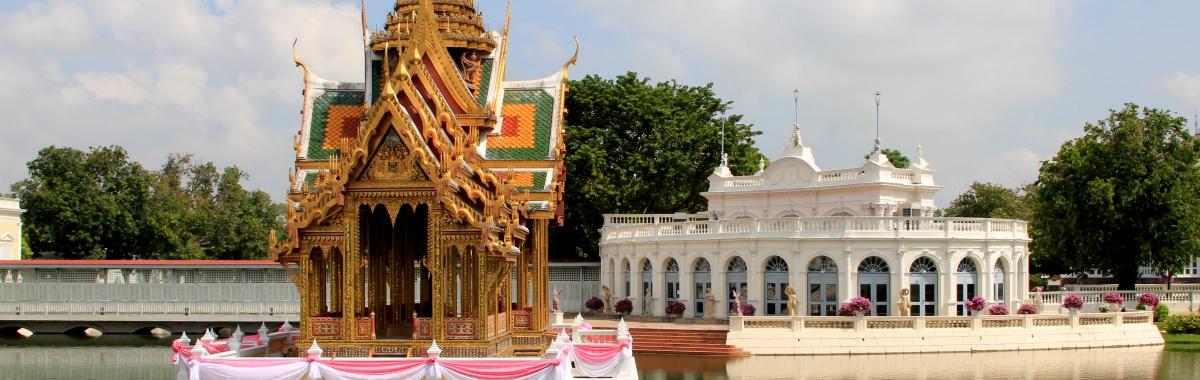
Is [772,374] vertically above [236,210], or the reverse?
[236,210]

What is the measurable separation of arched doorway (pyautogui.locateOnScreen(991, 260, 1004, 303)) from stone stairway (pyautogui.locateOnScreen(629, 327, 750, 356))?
340 inches

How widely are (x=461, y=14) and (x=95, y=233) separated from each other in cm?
3608

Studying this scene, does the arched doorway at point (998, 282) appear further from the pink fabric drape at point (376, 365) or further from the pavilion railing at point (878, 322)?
the pink fabric drape at point (376, 365)

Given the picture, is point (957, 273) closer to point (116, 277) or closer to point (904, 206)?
point (904, 206)

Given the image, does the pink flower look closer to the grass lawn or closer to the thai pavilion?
the grass lawn

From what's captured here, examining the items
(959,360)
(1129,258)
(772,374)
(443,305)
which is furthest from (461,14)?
(1129,258)

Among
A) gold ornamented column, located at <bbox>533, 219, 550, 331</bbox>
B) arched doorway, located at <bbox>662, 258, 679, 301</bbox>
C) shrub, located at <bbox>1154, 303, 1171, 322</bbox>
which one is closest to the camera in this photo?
gold ornamented column, located at <bbox>533, 219, 550, 331</bbox>

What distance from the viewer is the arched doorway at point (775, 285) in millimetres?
36438

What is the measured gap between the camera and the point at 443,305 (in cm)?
1772

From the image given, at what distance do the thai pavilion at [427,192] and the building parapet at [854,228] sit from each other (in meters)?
14.7

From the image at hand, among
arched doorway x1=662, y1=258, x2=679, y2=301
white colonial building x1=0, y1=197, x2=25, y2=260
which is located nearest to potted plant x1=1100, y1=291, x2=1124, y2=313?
arched doorway x1=662, y1=258, x2=679, y2=301

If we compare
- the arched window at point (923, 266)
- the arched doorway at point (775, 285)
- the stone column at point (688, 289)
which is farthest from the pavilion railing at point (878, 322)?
the stone column at point (688, 289)

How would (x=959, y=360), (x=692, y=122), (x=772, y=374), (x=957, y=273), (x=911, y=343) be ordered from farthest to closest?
(x=692, y=122) → (x=957, y=273) → (x=911, y=343) → (x=959, y=360) → (x=772, y=374)

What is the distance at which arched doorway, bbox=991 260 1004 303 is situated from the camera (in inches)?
1449
